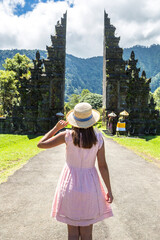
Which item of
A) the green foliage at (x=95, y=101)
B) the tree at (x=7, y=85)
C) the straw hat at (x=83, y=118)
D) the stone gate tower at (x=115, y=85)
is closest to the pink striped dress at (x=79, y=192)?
the straw hat at (x=83, y=118)

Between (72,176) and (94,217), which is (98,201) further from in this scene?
(72,176)

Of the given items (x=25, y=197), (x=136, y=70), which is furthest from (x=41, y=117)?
(x=25, y=197)

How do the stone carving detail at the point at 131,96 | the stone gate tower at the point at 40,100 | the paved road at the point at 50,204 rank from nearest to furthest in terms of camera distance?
the paved road at the point at 50,204 < the stone gate tower at the point at 40,100 < the stone carving detail at the point at 131,96

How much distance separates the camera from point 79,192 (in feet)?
8.45

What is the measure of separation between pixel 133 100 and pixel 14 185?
22.2 metres

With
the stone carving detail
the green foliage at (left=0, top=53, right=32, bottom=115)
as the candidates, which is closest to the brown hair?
the stone carving detail

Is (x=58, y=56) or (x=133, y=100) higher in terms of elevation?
(x=58, y=56)

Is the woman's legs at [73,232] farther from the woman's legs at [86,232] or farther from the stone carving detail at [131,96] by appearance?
the stone carving detail at [131,96]

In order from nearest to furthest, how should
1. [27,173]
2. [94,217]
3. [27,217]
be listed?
[94,217]
[27,217]
[27,173]

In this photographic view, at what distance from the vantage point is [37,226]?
12.5 ft

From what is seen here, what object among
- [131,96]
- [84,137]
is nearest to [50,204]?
[84,137]

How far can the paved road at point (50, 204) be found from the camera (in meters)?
3.60

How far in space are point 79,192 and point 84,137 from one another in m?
0.75

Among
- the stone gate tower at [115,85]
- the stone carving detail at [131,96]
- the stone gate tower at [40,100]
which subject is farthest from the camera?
the stone gate tower at [115,85]
